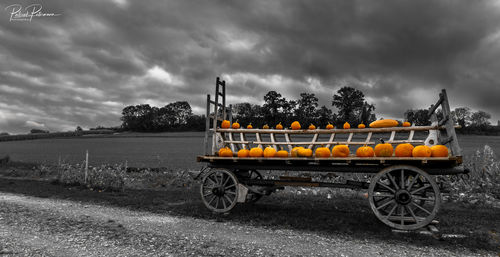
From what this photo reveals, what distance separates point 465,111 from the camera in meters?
45.0

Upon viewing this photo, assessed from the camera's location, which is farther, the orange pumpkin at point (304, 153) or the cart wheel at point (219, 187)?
the cart wheel at point (219, 187)

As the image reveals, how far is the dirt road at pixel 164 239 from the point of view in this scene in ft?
17.2

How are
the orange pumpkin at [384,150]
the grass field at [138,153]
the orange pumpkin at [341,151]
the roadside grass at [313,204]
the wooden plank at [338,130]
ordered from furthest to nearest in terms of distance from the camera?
the grass field at [138,153]
the orange pumpkin at [341,151]
the wooden plank at [338,130]
the orange pumpkin at [384,150]
the roadside grass at [313,204]

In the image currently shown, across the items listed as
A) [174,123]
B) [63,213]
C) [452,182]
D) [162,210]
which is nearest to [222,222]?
[162,210]

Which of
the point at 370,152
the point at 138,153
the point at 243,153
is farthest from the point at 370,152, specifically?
the point at 138,153

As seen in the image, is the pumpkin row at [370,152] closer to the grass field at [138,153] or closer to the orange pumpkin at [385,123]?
the orange pumpkin at [385,123]

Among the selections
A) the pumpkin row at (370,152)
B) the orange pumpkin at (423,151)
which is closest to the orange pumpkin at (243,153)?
the pumpkin row at (370,152)

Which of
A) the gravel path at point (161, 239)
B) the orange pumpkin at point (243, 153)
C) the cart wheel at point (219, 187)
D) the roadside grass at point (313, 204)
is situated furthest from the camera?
the cart wheel at point (219, 187)

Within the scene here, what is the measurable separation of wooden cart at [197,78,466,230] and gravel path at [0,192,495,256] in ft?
3.86

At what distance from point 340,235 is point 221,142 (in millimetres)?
4267

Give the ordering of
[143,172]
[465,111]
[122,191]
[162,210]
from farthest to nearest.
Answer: [465,111]
[143,172]
[122,191]
[162,210]

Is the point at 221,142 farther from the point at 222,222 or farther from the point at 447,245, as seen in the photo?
the point at 447,245

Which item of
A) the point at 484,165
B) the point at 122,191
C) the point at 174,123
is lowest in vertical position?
the point at 122,191

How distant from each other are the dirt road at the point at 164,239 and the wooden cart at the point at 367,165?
3.64 feet
